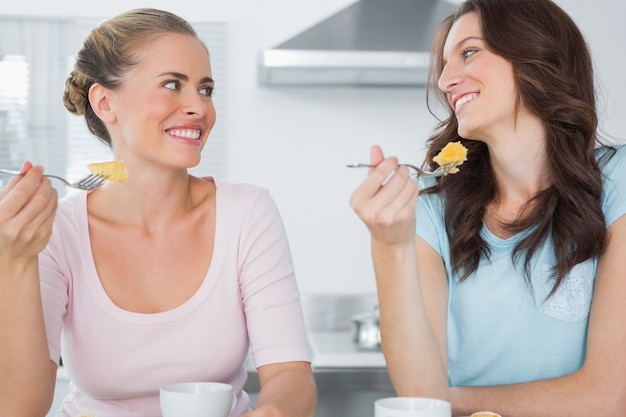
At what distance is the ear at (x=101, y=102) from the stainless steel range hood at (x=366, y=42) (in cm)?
147

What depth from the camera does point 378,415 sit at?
1063 millimetres

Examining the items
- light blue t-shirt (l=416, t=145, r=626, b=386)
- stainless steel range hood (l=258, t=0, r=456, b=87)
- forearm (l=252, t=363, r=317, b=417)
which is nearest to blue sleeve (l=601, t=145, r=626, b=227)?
light blue t-shirt (l=416, t=145, r=626, b=386)

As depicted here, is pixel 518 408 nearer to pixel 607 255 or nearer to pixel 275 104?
pixel 607 255

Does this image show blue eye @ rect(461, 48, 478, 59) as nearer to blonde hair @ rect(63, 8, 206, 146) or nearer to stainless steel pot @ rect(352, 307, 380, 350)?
blonde hair @ rect(63, 8, 206, 146)

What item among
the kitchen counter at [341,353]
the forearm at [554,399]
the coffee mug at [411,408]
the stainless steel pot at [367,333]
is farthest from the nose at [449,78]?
the stainless steel pot at [367,333]

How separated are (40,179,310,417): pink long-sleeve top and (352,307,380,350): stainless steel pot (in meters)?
1.49

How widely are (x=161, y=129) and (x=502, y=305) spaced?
83 centimetres

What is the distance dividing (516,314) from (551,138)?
400 mm

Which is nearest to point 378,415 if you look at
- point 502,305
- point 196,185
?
point 502,305

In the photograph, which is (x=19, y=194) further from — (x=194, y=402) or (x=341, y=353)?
(x=341, y=353)

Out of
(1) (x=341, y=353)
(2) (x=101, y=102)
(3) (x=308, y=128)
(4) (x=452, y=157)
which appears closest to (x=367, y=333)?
(1) (x=341, y=353)

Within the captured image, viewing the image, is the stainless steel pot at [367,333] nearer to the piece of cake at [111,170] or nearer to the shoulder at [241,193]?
the shoulder at [241,193]

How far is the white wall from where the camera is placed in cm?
389

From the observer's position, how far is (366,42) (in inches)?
129
